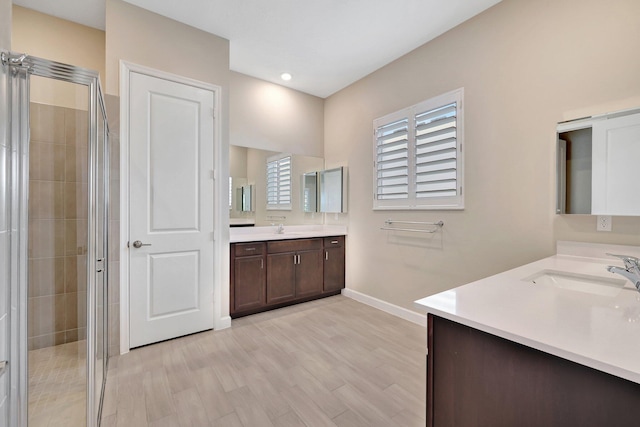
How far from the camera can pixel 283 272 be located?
3299mm

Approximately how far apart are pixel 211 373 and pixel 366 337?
1347 mm

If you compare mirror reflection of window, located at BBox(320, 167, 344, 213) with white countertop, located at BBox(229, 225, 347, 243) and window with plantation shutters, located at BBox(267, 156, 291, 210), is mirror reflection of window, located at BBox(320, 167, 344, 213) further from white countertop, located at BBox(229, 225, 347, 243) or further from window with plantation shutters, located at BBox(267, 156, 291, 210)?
window with plantation shutters, located at BBox(267, 156, 291, 210)

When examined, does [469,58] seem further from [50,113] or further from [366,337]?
[50,113]

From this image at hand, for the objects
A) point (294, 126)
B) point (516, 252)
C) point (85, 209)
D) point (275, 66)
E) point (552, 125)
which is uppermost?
point (275, 66)

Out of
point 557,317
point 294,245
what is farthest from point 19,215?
point 294,245

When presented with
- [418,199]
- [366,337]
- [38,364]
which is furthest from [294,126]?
[38,364]

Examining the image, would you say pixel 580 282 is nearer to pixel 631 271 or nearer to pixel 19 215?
pixel 631 271

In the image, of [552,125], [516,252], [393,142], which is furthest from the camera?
[393,142]

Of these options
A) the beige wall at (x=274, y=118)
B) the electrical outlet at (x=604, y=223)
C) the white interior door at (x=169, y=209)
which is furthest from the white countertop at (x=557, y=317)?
the beige wall at (x=274, y=118)

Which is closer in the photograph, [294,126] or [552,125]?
[552,125]

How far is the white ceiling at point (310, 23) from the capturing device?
230 centimetres

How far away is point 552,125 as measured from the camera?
6.54 feet

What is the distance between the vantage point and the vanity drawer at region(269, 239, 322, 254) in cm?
326

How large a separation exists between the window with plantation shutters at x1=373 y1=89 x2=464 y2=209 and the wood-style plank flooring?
1.34m
